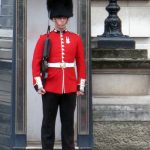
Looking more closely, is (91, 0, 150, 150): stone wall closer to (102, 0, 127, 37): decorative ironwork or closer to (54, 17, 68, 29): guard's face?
(102, 0, 127, 37): decorative ironwork

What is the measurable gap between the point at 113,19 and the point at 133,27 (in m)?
1.42

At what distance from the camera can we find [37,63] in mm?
5867

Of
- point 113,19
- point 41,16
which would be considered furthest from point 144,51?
point 41,16

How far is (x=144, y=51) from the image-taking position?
23.8 feet

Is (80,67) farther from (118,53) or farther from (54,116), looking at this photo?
(118,53)

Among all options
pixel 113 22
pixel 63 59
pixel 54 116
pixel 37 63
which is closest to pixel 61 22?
pixel 63 59

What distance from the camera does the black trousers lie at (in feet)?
19.7

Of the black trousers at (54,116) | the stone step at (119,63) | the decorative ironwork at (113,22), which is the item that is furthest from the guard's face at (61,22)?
the decorative ironwork at (113,22)

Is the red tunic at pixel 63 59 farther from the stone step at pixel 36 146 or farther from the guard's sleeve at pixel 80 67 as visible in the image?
the stone step at pixel 36 146

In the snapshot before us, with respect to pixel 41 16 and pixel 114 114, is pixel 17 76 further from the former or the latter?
pixel 114 114

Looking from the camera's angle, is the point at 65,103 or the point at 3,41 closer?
the point at 65,103

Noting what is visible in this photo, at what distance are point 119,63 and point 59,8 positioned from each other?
4.65ft

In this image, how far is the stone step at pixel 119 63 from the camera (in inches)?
280

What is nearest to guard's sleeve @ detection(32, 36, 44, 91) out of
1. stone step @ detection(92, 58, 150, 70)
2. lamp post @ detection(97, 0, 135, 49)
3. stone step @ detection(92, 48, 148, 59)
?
stone step @ detection(92, 58, 150, 70)
